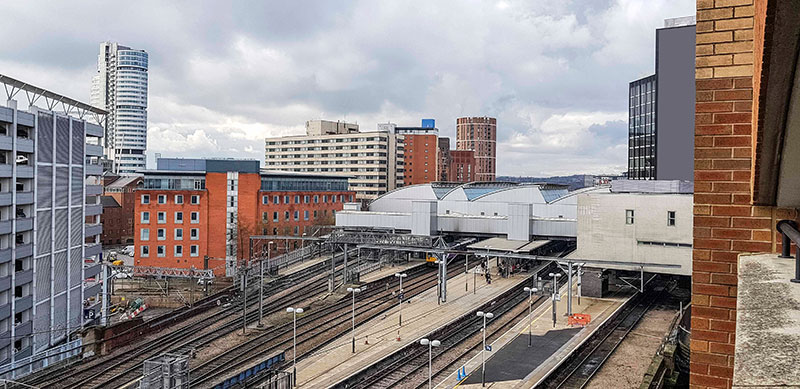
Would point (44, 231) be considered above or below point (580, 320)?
above

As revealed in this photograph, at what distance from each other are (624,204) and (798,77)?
146 ft

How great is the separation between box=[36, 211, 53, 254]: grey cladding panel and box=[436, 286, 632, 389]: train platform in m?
27.9

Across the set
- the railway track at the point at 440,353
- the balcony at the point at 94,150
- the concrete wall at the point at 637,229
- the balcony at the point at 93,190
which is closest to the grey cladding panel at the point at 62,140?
the balcony at the point at 94,150

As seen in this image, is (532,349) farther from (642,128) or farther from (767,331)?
(642,128)

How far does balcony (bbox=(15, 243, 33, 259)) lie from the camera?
118 feet

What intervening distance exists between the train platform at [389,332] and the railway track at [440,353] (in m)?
0.45

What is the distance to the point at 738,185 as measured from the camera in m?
5.23

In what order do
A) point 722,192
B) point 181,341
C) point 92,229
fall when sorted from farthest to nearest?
point 92,229, point 181,341, point 722,192

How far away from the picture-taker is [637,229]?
146ft

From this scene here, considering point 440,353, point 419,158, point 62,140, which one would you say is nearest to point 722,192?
point 440,353

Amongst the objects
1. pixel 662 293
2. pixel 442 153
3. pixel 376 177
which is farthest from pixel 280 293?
pixel 442 153

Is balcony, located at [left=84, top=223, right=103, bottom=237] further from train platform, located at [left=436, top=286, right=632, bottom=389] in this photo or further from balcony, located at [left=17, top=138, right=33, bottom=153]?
train platform, located at [left=436, top=286, right=632, bottom=389]

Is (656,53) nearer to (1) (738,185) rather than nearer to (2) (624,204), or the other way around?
(2) (624,204)

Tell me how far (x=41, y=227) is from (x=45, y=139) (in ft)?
18.6
